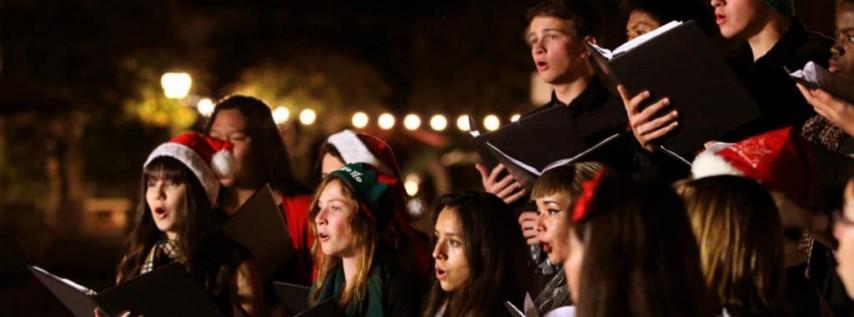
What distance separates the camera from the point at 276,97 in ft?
92.7

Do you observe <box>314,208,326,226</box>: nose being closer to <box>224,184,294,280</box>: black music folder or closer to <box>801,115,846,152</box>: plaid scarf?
<box>224,184,294,280</box>: black music folder

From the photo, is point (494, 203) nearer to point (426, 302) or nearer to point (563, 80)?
point (426, 302)

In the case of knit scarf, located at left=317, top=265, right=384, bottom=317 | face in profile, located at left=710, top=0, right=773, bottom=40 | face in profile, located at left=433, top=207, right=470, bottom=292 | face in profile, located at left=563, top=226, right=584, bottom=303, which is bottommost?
knit scarf, located at left=317, top=265, right=384, bottom=317

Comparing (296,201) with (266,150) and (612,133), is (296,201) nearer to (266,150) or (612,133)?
Answer: (266,150)

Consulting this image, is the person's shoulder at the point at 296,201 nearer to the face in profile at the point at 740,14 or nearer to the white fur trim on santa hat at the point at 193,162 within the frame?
the white fur trim on santa hat at the point at 193,162

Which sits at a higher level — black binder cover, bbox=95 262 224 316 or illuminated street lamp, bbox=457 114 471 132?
illuminated street lamp, bbox=457 114 471 132

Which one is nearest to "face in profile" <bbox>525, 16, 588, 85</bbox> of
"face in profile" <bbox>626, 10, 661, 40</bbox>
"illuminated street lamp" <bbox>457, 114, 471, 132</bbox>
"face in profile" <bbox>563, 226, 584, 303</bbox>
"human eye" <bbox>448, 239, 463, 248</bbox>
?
"face in profile" <bbox>626, 10, 661, 40</bbox>

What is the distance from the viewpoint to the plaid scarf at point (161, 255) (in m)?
5.62

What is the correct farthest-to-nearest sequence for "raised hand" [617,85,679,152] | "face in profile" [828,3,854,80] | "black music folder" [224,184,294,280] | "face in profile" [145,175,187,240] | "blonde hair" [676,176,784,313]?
"black music folder" [224,184,294,280] → "face in profile" [145,175,187,240] → "face in profile" [828,3,854,80] → "raised hand" [617,85,679,152] → "blonde hair" [676,176,784,313]

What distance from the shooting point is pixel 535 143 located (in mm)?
4812

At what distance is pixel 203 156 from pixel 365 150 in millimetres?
619

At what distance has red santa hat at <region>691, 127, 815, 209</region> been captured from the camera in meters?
3.81

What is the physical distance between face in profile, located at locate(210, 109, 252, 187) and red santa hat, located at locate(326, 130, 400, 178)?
1.25 feet

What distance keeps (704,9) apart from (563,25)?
0.49 meters
